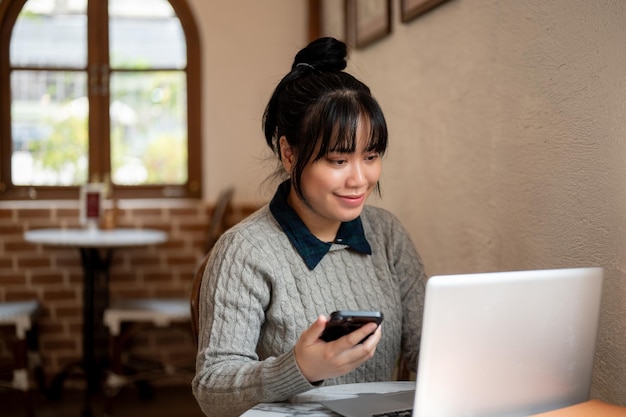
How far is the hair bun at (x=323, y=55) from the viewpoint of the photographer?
61.2 inches

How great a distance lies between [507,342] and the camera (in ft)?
3.57

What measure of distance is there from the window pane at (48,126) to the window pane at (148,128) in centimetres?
19

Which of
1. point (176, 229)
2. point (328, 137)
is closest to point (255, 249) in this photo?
point (328, 137)

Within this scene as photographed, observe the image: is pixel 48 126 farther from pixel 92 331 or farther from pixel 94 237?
pixel 92 331

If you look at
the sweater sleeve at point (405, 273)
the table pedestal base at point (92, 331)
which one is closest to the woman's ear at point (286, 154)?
the sweater sleeve at point (405, 273)

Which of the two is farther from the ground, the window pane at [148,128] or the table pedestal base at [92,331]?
the window pane at [148,128]

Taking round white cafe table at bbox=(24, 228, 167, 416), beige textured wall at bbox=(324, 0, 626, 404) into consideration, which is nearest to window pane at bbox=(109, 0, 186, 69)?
round white cafe table at bbox=(24, 228, 167, 416)

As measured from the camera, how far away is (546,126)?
1.62 m

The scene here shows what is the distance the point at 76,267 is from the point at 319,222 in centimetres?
296

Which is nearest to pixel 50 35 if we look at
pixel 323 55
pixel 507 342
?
pixel 323 55

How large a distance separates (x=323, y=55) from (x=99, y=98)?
3.00m

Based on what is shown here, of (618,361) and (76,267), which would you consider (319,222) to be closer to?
(618,361)

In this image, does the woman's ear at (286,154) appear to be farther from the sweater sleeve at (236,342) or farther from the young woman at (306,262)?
the sweater sleeve at (236,342)

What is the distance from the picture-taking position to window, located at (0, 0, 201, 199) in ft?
13.9
